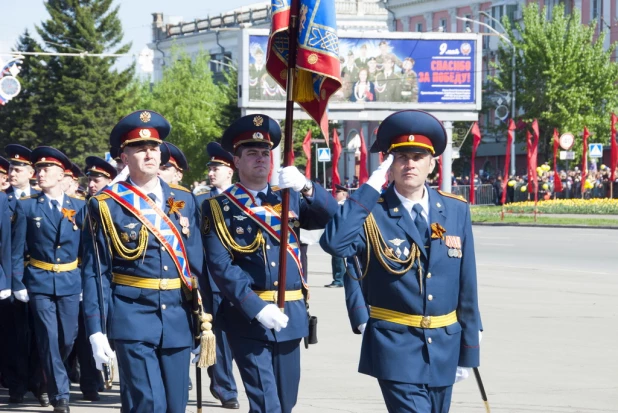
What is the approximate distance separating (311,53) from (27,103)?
247ft

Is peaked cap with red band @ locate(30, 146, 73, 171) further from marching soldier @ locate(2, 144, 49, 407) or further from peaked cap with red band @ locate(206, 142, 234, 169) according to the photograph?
peaked cap with red band @ locate(206, 142, 234, 169)

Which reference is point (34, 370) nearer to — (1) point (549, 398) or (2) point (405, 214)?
(1) point (549, 398)

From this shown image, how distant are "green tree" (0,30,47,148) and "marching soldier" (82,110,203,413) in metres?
73.6

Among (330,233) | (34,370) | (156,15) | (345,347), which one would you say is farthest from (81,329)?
(156,15)

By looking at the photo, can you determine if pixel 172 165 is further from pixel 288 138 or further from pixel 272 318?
pixel 272 318

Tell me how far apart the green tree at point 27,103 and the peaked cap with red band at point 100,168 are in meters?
70.4

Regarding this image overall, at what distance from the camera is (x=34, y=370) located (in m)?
10.4

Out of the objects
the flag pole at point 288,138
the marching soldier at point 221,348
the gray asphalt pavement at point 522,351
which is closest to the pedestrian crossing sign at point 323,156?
the gray asphalt pavement at point 522,351

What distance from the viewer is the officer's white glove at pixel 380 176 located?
19.5ft

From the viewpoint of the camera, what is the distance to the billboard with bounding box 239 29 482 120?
4500 centimetres

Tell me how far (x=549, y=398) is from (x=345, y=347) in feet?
11.0

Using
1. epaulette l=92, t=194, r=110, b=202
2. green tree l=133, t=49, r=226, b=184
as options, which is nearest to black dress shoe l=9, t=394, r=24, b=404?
epaulette l=92, t=194, r=110, b=202

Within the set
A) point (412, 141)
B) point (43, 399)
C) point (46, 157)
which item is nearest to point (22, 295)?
point (43, 399)

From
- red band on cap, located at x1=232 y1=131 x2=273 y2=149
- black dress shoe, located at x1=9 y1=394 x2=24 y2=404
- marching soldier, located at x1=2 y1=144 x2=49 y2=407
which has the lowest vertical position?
black dress shoe, located at x1=9 y1=394 x2=24 y2=404
